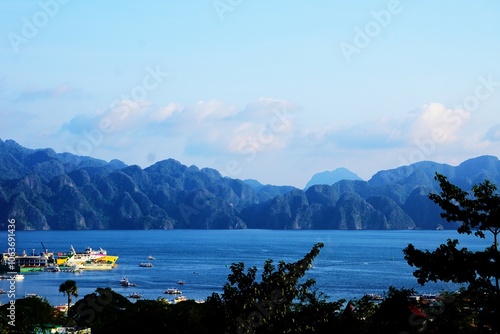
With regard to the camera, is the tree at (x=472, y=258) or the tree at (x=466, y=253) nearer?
the tree at (x=472, y=258)

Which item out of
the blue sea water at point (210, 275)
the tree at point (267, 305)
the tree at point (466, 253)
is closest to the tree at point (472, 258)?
the tree at point (466, 253)

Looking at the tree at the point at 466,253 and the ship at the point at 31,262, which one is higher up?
the tree at the point at 466,253

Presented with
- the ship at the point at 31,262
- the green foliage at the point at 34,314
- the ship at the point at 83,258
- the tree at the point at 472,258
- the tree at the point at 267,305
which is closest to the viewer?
the tree at the point at 267,305

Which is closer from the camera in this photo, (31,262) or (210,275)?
(210,275)

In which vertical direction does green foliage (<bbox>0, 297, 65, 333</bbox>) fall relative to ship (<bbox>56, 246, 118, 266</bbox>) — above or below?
above

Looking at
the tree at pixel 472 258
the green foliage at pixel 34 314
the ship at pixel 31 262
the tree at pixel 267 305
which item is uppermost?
the tree at pixel 472 258

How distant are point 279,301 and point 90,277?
93.7m

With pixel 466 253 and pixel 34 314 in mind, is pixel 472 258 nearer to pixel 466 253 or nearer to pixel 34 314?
pixel 466 253

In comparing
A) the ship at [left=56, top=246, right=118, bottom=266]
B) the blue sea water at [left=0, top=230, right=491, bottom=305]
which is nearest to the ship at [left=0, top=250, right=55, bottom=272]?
the ship at [left=56, top=246, right=118, bottom=266]

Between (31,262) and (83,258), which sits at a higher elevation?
(83,258)

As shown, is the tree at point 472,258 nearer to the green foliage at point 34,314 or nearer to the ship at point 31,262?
the green foliage at point 34,314

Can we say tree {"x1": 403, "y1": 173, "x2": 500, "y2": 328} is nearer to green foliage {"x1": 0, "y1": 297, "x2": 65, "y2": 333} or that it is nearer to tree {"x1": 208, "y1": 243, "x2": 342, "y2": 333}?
tree {"x1": 208, "y1": 243, "x2": 342, "y2": 333}

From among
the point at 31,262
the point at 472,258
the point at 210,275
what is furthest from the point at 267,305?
the point at 31,262

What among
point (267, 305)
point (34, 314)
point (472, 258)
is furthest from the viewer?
point (34, 314)
